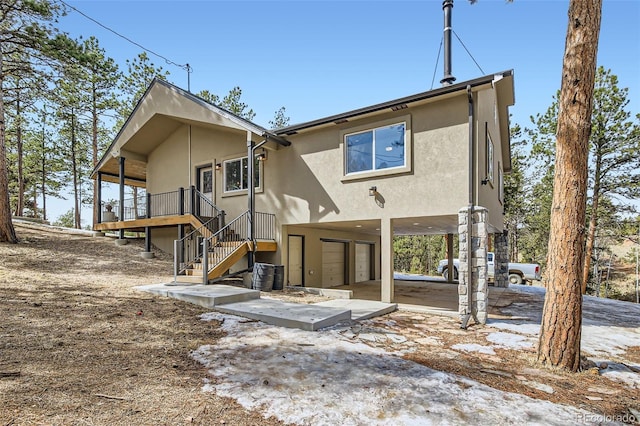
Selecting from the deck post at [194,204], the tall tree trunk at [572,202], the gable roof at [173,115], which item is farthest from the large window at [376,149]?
the deck post at [194,204]

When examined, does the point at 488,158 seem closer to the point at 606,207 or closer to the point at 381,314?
the point at 381,314

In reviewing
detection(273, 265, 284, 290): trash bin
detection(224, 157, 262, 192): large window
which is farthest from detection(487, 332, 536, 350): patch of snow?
detection(224, 157, 262, 192): large window

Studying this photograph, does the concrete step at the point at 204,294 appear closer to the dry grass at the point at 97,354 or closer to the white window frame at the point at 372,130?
the dry grass at the point at 97,354

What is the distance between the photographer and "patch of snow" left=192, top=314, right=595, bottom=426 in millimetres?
3104

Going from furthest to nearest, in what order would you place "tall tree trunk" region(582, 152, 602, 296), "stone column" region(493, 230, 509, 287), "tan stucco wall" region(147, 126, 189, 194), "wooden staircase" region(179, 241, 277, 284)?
"tall tree trunk" region(582, 152, 602, 296) → "tan stucco wall" region(147, 126, 189, 194) → "stone column" region(493, 230, 509, 287) → "wooden staircase" region(179, 241, 277, 284)

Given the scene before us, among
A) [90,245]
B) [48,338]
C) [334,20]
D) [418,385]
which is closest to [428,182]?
[418,385]

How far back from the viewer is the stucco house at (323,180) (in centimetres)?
767

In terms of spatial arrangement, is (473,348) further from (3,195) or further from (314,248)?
(3,195)

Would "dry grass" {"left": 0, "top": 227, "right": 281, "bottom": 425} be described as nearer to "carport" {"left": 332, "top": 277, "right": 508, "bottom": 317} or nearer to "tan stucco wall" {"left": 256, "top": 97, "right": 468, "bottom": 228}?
"tan stucco wall" {"left": 256, "top": 97, "right": 468, "bottom": 228}

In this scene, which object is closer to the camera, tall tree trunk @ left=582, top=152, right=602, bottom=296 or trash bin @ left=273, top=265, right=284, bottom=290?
trash bin @ left=273, top=265, right=284, bottom=290

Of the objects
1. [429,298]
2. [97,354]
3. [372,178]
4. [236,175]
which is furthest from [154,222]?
[429,298]

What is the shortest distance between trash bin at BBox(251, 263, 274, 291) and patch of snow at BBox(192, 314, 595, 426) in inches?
172

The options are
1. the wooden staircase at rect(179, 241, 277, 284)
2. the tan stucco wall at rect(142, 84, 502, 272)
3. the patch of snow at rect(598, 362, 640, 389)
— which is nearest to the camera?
the patch of snow at rect(598, 362, 640, 389)

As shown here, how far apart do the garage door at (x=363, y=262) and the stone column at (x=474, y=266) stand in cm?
773
